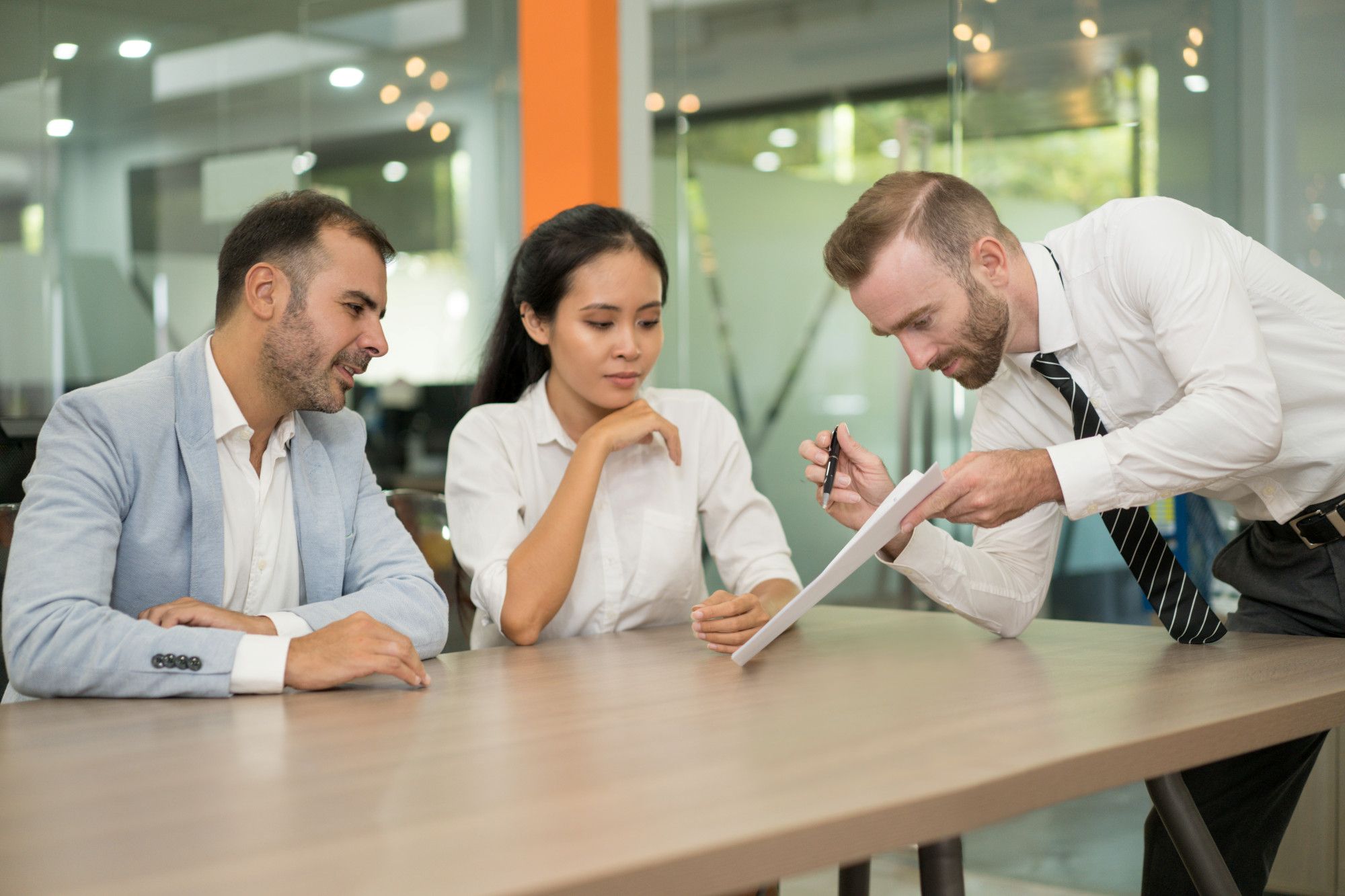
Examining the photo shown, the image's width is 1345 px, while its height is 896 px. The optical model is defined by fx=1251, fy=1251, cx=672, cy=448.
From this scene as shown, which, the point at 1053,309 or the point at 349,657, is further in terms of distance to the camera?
the point at 1053,309

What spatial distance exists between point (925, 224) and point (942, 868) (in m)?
1.02

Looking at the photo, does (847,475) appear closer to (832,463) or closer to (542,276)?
(832,463)

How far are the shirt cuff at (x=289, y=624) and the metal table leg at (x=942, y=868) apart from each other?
2.76 ft

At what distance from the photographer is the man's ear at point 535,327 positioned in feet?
8.03

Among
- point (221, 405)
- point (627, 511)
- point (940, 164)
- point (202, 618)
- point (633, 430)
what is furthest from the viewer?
point (940, 164)

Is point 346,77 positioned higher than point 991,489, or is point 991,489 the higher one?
point 346,77

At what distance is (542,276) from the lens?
2.43 m

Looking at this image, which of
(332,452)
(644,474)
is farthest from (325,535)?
(644,474)

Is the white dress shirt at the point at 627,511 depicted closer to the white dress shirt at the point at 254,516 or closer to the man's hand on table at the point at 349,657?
the white dress shirt at the point at 254,516

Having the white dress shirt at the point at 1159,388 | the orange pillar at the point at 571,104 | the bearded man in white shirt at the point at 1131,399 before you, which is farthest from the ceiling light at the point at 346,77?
the white dress shirt at the point at 1159,388

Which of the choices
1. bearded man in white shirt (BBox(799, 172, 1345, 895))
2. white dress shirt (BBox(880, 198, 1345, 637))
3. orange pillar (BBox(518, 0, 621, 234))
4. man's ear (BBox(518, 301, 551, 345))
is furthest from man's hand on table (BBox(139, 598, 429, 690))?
orange pillar (BBox(518, 0, 621, 234))

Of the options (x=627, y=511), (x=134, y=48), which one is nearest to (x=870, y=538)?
(x=627, y=511)

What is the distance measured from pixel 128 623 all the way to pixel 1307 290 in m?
1.67

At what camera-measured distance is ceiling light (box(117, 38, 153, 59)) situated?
193 inches
